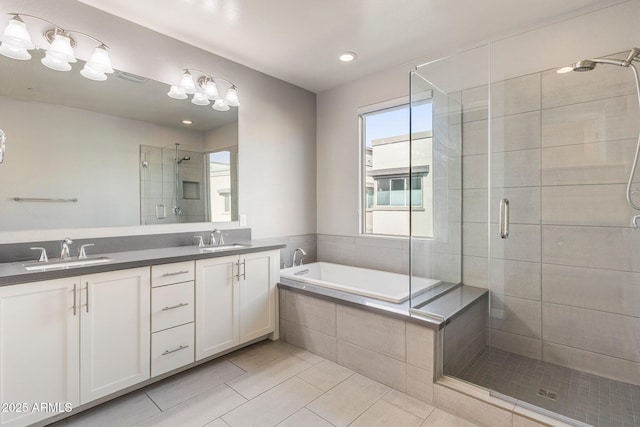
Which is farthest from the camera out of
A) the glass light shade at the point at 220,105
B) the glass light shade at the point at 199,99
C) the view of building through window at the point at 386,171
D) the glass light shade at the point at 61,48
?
the view of building through window at the point at 386,171

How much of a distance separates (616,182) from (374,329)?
1.90 metres

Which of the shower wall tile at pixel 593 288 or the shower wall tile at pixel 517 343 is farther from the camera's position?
the shower wall tile at pixel 517 343

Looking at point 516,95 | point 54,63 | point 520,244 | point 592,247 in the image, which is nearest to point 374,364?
point 520,244

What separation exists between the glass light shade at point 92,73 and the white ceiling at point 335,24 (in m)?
0.44

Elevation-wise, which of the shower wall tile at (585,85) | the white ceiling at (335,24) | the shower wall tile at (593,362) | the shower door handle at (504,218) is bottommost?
the shower wall tile at (593,362)

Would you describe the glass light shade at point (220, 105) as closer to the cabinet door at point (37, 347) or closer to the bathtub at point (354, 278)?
the bathtub at point (354, 278)

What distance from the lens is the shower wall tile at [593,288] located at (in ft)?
6.57

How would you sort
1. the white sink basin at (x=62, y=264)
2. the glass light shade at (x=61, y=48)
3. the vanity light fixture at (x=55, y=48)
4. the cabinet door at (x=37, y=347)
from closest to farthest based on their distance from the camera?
the cabinet door at (x=37, y=347) → the white sink basin at (x=62, y=264) → the vanity light fixture at (x=55, y=48) → the glass light shade at (x=61, y=48)

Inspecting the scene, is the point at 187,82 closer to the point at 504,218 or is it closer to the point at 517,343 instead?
the point at 504,218

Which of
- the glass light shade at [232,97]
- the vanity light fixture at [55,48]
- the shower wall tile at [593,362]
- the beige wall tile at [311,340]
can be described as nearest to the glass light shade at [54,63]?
the vanity light fixture at [55,48]

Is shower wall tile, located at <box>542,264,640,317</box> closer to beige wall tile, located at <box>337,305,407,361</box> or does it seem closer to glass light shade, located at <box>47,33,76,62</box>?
beige wall tile, located at <box>337,305,407,361</box>

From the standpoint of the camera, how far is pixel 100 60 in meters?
2.09

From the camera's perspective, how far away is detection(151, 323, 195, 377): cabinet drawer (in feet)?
6.50

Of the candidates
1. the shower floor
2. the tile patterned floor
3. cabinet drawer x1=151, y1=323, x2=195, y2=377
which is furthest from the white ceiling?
the tile patterned floor
